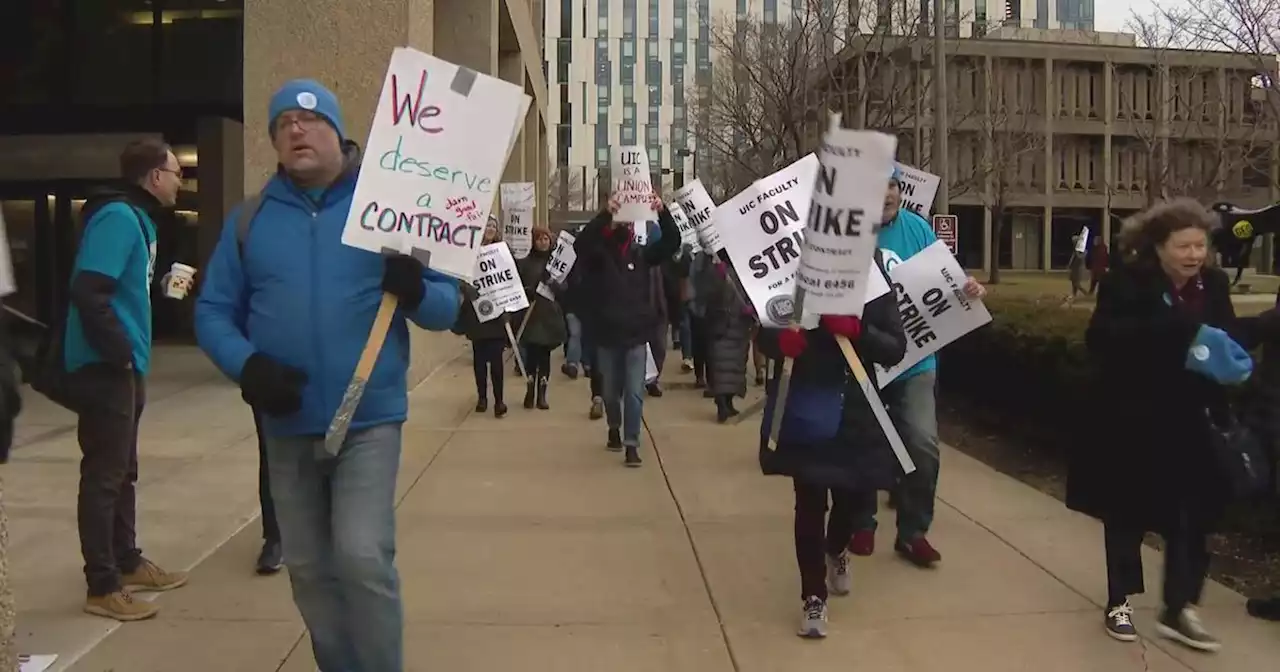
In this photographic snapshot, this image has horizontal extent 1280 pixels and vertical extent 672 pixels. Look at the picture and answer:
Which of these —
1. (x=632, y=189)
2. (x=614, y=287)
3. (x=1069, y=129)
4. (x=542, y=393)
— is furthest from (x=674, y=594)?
(x=1069, y=129)

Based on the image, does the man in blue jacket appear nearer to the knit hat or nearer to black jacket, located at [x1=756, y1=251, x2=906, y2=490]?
the knit hat

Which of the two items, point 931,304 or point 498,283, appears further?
point 498,283

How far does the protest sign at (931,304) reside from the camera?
5750 mm

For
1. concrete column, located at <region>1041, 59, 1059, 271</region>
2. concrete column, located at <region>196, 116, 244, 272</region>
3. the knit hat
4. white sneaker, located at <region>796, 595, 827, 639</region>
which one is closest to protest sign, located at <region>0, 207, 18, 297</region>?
the knit hat

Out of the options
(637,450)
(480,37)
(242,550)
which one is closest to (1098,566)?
(637,450)

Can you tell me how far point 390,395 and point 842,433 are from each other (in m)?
1.98

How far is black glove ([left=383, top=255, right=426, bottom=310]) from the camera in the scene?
344 centimetres

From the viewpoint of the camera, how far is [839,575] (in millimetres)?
5387

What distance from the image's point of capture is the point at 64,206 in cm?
1786

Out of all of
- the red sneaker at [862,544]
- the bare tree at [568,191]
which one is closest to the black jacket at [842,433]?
the red sneaker at [862,544]

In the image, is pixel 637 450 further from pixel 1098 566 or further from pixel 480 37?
pixel 480 37

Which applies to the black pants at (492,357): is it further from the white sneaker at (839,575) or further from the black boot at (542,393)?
the white sneaker at (839,575)

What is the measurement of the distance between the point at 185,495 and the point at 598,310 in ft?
10.2

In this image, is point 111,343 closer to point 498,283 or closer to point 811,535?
point 811,535
